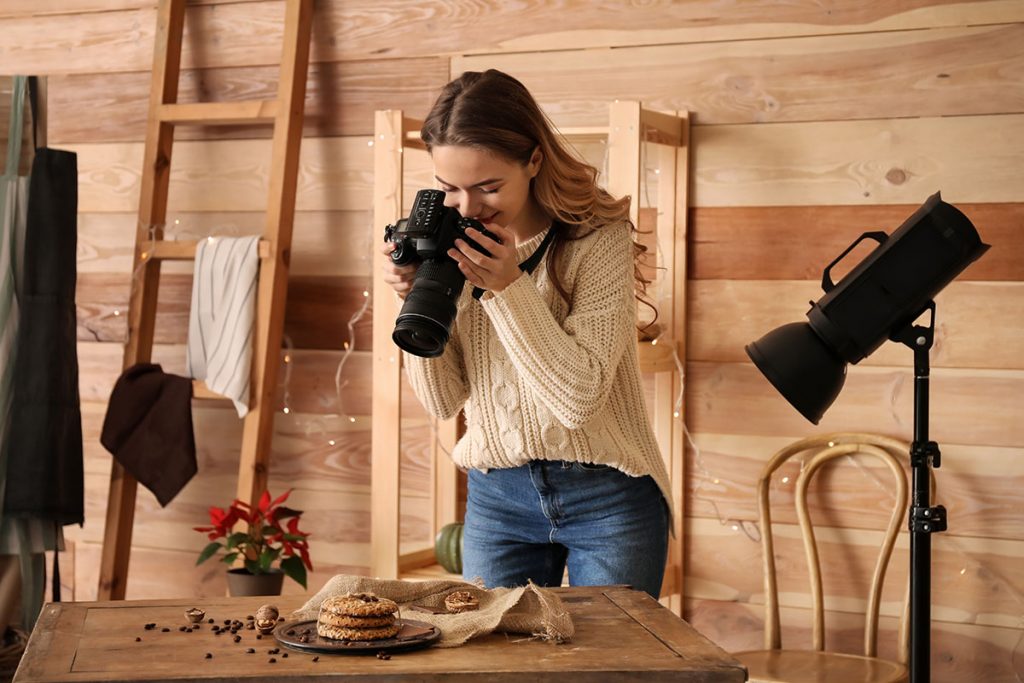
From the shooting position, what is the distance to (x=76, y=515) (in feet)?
8.23

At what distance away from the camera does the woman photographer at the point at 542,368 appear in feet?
4.96

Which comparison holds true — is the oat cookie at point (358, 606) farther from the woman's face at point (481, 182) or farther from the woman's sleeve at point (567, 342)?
the woman's face at point (481, 182)

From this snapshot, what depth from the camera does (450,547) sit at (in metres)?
2.34

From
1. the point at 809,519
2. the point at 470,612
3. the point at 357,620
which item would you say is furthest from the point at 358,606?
the point at 809,519

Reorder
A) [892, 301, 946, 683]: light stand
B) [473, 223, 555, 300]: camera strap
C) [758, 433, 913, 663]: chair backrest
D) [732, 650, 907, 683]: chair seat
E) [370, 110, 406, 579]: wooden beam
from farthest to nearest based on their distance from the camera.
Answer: [370, 110, 406, 579]: wooden beam, [758, 433, 913, 663]: chair backrest, [732, 650, 907, 683]: chair seat, [473, 223, 555, 300]: camera strap, [892, 301, 946, 683]: light stand

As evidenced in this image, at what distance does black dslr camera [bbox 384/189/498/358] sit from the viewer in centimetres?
137

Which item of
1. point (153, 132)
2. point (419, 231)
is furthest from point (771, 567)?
point (153, 132)

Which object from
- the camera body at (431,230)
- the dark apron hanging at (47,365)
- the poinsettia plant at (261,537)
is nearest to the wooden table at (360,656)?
the camera body at (431,230)

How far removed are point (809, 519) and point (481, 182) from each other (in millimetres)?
1054

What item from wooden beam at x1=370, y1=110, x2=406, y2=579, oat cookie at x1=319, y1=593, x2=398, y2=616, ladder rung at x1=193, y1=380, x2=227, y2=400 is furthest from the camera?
ladder rung at x1=193, y1=380, x2=227, y2=400

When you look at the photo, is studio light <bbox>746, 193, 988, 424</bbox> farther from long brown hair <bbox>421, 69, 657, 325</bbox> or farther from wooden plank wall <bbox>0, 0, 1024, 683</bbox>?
wooden plank wall <bbox>0, 0, 1024, 683</bbox>

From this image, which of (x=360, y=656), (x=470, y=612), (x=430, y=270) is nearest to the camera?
(x=360, y=656)

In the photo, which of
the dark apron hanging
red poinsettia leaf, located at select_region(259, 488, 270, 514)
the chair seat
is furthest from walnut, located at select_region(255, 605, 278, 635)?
the dark apron hanging

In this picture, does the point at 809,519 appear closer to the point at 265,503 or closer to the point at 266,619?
the point at 265,503
